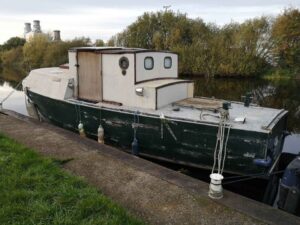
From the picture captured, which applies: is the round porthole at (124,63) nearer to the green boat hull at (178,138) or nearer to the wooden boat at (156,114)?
the wooden boat at (156,114)


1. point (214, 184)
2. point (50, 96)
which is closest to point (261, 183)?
point (214, 184)

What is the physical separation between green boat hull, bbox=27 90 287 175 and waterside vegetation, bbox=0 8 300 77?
91.2ft

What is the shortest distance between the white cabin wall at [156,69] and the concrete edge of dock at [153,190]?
2679 millimetres

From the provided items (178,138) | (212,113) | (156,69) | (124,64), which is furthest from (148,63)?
(178,138)

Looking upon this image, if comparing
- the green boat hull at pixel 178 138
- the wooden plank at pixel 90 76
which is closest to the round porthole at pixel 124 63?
the wooden plank at pixel 90 76

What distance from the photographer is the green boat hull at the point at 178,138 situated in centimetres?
650

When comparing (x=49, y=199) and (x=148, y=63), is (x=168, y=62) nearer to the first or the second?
(x=148, y=63)

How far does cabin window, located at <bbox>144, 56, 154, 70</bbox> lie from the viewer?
877cm

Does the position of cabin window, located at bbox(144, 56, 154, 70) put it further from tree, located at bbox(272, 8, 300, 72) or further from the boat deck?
tree, located at bbox(272, 8, 300, 72)

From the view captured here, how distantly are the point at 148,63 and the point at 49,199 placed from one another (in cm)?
553

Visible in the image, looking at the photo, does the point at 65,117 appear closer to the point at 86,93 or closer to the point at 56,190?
the point at 86,93

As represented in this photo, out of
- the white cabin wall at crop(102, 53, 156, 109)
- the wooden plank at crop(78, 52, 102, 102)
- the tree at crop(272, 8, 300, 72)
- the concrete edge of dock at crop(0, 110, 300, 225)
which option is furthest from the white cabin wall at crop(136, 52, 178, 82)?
the tree at crop(272, 8, 300, 72)

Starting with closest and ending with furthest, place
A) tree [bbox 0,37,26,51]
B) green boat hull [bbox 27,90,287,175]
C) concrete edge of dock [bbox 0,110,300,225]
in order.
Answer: concrete edge of dock [bbox 0,110,300,225]
green boat hull [bbox 27,90,287,175]
tree [bbox 0,37,26,51]

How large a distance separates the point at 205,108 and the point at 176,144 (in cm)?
131
